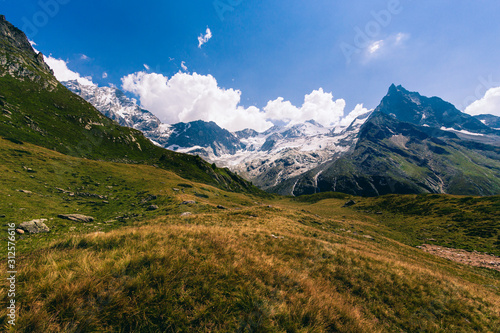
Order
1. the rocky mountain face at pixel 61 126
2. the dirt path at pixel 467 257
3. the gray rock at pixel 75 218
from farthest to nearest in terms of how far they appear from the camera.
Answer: the rocky mountain face at pixel 61 126, the dirt path at pixel 467 257, the gray rock at pixel 75 218

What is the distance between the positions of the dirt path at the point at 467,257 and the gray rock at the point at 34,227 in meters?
46.0

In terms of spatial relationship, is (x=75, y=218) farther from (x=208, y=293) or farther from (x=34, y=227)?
(x=208, y=293)

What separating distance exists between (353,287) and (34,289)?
10888mm

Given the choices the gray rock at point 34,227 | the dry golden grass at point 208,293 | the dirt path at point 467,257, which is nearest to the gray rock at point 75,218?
the gray rock at point 34,227

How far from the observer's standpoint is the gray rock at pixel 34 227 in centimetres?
1323

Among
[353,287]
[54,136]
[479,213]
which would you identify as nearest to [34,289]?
[353,287]

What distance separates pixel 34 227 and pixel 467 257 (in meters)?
50.2

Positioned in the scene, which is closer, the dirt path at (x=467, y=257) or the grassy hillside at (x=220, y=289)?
the grassy hillside at (x=220, y=289)

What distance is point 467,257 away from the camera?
24719 mm

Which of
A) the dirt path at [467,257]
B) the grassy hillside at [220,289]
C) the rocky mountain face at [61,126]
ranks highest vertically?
the rocky mountain face at [61,126]

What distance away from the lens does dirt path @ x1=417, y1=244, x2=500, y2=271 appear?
22188 mm

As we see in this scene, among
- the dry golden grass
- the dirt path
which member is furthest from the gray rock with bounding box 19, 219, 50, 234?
the dirt path

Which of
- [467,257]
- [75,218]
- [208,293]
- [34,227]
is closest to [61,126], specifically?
[75,218]

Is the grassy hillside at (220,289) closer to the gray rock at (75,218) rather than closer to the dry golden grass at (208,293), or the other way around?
the dry golden grass at (208,293)
